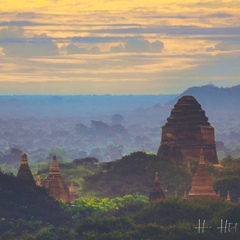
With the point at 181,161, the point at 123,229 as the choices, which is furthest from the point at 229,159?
the point at 123,229

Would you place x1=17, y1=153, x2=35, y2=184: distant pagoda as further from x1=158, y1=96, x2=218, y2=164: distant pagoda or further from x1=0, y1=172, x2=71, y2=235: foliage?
x1=158, y1=96, x2=218, y2=164: distant pagoda

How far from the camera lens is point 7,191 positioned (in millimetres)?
114625

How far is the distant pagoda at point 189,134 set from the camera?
150875 millimetres

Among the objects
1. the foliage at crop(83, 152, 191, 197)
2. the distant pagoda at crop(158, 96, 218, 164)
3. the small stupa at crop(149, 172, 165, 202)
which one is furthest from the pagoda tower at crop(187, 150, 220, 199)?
the distant pagoda at crop(158, 96, 218, 164)

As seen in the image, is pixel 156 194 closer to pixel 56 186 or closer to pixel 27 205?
pixel 56 186

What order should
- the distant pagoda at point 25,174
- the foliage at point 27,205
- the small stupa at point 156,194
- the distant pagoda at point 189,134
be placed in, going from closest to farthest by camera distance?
the foliage at point 27,205, the distant pagoda at point 25,174, the small stupa at point 156,194, the distant pagoda at point 189,134

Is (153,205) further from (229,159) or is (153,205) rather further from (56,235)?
(229,159)

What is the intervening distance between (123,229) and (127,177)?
47463 millimetres

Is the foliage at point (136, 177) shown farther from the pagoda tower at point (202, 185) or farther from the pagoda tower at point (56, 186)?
the pagoda tower at point (202, 185)

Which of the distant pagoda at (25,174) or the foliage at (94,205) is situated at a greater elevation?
the distant pagoda at (25,174)

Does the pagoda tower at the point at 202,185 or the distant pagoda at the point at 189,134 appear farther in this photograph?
the distant pagoda at the point at 189,134

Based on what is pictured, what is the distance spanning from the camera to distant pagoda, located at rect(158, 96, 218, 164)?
150875mm

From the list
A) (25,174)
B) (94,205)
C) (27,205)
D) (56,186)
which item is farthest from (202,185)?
(56,186)

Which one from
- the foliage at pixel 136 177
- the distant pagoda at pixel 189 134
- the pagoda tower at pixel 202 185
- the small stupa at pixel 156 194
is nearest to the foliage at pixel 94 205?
the small stupa at pixel 156 194
